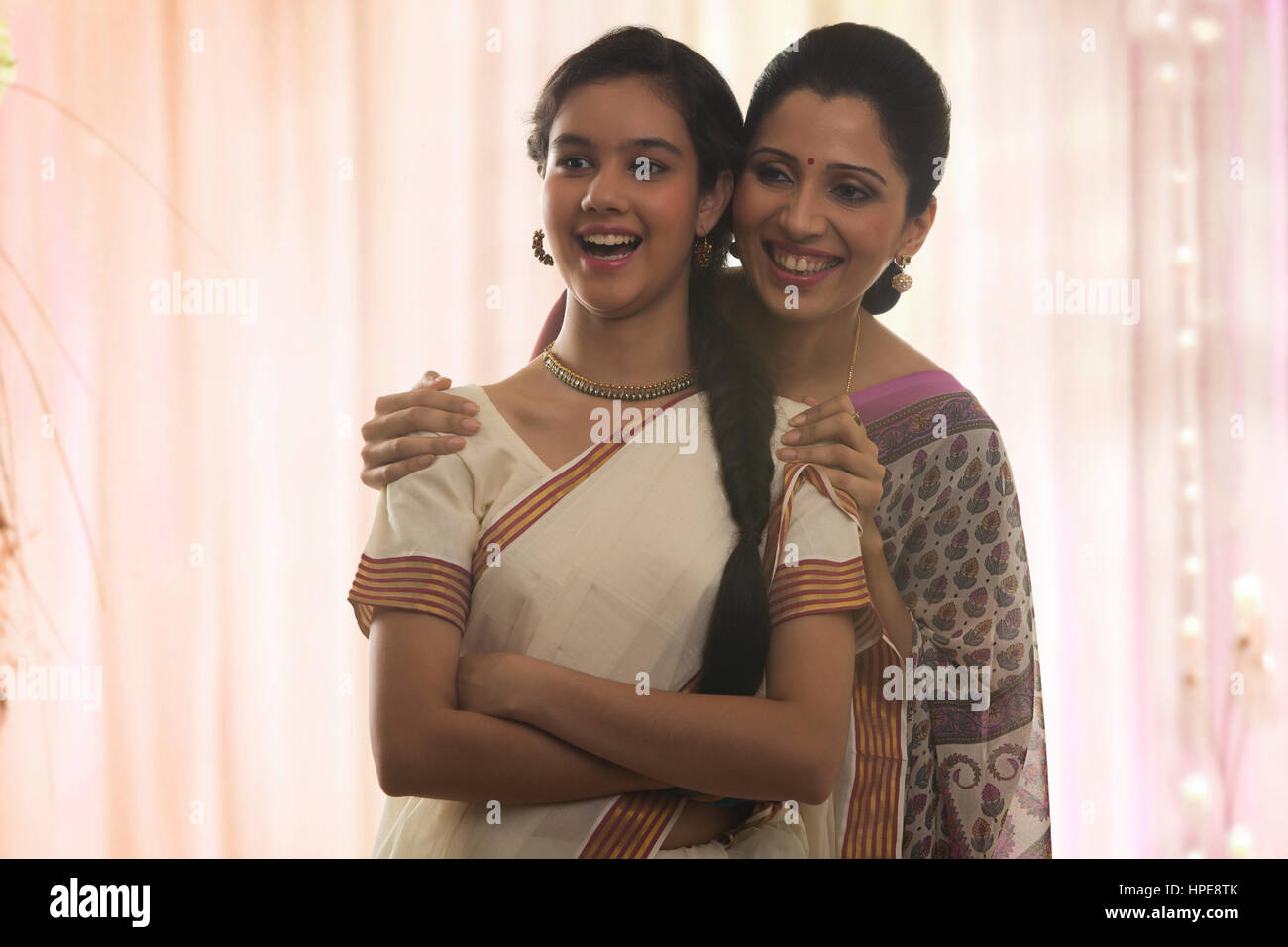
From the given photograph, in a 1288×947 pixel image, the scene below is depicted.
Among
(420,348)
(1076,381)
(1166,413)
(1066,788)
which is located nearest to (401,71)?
(420,348)

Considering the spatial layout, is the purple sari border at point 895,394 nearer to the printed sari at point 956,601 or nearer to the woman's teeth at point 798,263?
the printed sari at point 956,601

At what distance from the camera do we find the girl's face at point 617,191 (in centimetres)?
130

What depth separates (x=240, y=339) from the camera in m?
2.76

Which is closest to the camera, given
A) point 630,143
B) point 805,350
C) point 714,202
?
point 630,143

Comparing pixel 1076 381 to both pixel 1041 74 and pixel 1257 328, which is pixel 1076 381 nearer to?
pixel 1257 328

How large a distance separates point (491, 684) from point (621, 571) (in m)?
0.20

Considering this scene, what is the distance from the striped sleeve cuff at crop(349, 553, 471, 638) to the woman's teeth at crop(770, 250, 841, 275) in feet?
2.01

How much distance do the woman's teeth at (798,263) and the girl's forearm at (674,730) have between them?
2.04 feet

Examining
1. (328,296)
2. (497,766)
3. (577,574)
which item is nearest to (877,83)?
(577,574)

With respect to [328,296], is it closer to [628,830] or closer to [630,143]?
[630,143]

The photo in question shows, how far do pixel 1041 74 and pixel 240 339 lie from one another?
6.75 feet

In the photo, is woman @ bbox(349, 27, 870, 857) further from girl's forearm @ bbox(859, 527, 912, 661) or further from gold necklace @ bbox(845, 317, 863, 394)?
gold necklace @ bbox(845, 317, 863, 394)

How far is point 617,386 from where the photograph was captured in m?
1.38

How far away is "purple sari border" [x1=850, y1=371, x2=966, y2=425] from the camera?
1.69 m
